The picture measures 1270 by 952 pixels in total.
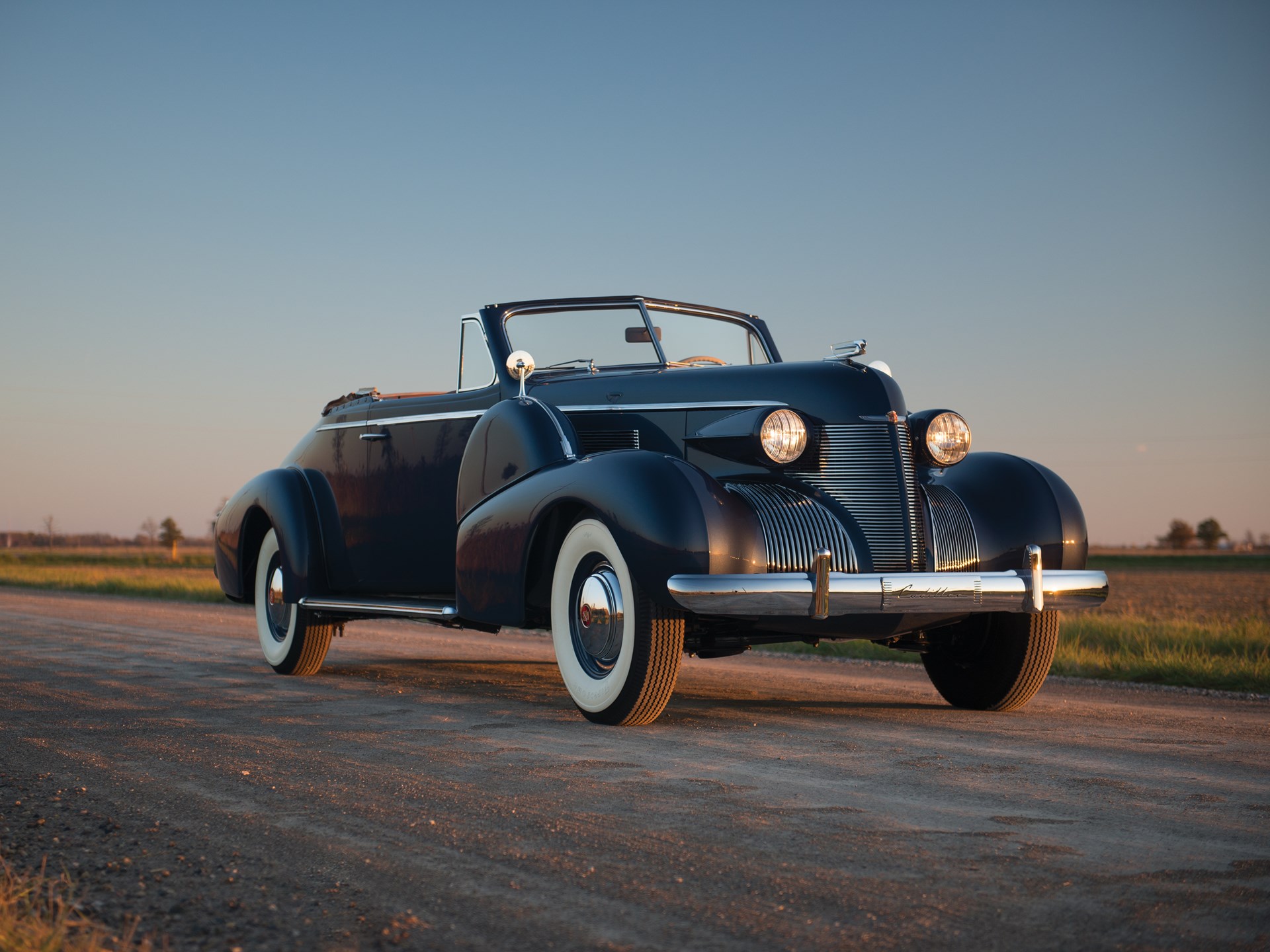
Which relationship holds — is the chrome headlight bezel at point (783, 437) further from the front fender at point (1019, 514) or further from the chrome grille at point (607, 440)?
the front fender at point (1019, 514)

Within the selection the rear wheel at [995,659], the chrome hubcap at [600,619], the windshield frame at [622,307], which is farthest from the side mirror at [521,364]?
the rear wheel at [995,659]

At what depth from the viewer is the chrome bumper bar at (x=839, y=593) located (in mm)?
5113

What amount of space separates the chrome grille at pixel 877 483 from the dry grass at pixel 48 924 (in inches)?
147

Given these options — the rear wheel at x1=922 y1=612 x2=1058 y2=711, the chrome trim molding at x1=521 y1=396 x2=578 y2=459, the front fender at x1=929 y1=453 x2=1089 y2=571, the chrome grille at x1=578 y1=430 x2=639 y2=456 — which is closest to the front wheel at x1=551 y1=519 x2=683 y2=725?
the chrome trim molding at x1=521 y1=396 x2=578 y2=459

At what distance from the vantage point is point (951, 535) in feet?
19.5

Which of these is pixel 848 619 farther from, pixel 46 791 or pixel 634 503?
pixel 46 791

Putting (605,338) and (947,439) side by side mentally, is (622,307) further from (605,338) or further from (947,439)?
(947,439)

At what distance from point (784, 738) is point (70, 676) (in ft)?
16.1

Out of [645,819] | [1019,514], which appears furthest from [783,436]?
[645,819]

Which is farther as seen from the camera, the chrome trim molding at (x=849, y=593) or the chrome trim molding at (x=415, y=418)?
the chrome trim molding at (x=415, y=418)

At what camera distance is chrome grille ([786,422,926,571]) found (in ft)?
18.5

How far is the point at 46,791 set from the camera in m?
3.99

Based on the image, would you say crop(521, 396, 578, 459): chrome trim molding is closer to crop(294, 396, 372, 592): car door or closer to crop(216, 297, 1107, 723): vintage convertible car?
crop(216, 297, 1107, 723): vintage convertible car

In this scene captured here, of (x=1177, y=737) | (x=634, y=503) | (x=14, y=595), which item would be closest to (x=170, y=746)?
(x=634, y=503)
